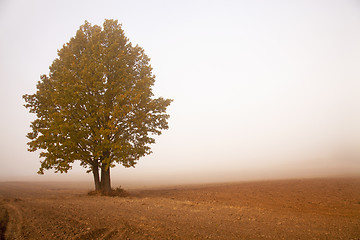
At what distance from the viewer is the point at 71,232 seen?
602 centimetres

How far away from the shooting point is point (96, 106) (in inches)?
652

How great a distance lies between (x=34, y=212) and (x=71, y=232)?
4276 millimetres

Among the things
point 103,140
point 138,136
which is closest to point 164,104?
point 138,136

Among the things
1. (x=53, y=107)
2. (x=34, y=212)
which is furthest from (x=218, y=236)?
(x=53, y=107)

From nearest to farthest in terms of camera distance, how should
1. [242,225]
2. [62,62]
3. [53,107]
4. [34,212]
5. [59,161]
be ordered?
[242,225], [34,212], [59,161], [53,107], [62,62]

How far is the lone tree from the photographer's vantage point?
15.2 meters

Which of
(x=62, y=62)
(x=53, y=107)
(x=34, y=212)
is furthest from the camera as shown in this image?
(x=62, y=62)

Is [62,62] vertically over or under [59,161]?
over

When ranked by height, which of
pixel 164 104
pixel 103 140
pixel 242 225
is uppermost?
pixel 164 104

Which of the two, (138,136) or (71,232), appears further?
(138,136)

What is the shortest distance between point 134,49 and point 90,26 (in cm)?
528

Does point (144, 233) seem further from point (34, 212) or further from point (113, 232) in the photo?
point (34, 212)

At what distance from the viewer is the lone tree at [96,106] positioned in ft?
49.9

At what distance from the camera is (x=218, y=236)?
6242 mm
